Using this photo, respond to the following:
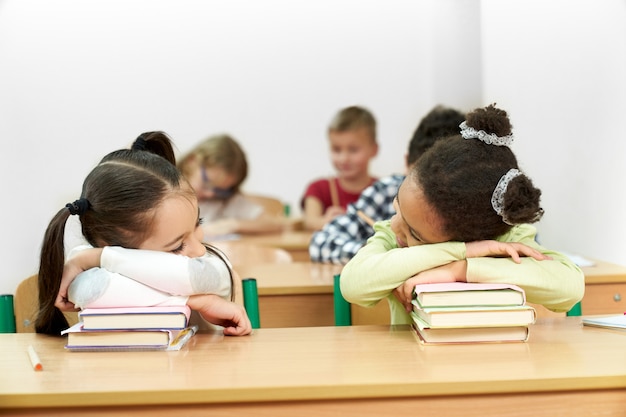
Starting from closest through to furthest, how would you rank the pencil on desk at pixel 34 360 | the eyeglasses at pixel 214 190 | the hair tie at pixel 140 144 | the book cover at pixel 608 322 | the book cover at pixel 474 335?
the pencil on desk at pixel 34 360 < the book cover at pixel 474 335 < the book cover at pixel 608 322 < the hair tie at pixel 140 144 < the eyeglasses at pixel 214 190

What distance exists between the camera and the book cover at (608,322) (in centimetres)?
145

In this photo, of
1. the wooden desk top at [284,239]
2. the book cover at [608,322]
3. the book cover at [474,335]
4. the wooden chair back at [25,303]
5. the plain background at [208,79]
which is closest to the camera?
the book cover at [474,335]

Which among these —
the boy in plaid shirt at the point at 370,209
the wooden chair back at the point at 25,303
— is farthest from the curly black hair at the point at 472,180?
the wooden chair back at the point at 25,303

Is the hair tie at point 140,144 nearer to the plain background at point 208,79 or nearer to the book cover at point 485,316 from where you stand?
the book cover at point 485,316

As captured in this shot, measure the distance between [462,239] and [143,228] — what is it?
587 millimetres

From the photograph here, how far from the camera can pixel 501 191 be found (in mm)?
1350

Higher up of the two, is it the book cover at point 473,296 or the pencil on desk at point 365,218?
the book cover at point 473,296

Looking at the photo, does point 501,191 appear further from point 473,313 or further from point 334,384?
point 334,384

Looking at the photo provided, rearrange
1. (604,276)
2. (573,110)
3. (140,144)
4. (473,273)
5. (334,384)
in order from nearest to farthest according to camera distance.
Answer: (334,384)
(473,273)
(140,144)
(604,276)
(573,110)

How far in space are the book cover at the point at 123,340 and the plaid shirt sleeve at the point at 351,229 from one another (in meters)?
1.15

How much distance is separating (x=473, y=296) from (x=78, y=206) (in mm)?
725

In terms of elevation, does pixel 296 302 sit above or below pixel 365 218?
below

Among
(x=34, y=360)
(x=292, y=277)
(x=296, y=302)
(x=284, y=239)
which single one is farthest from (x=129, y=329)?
(x=284, y=239)

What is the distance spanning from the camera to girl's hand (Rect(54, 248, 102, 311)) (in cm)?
144
